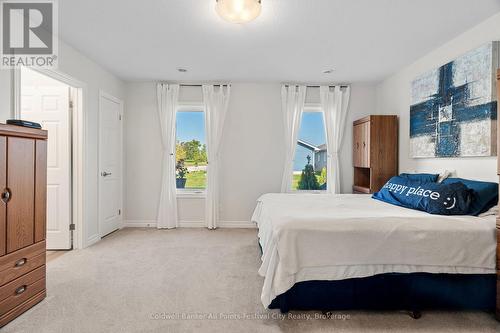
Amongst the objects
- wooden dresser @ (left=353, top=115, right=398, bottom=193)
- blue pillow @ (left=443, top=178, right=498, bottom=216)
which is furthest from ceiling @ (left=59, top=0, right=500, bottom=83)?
blue pillow @ (left=443, top=178, right=498, bottom=216)

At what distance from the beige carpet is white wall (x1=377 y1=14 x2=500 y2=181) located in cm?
140

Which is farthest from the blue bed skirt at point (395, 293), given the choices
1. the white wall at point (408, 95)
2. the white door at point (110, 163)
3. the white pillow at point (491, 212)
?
the white door at point (110, 163)

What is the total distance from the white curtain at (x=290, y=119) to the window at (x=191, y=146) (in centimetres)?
146

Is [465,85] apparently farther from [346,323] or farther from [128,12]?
[128,12]

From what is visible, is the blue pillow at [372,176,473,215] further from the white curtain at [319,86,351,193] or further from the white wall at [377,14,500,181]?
the white curtain at [319,86,351,193]

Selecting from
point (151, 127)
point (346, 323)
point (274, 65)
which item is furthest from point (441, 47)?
point (151, 127)

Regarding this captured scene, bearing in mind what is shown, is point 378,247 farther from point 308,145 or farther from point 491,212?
point 308,145

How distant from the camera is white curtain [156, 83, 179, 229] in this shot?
15.4ft

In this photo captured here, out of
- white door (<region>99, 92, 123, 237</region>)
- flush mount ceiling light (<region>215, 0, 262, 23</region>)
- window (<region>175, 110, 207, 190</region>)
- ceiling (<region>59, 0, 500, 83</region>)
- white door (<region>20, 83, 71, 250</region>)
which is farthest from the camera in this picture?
window (<region>175, 110, 207, 190</region>)

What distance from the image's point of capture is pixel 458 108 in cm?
290

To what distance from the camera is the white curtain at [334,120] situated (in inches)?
188

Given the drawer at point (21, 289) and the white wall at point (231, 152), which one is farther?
the white wall at point (231, 152)

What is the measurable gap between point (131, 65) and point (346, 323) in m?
4.09

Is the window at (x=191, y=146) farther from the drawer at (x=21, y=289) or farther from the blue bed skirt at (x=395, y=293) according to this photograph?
the blue bed skirt at (x=395, y=293)
